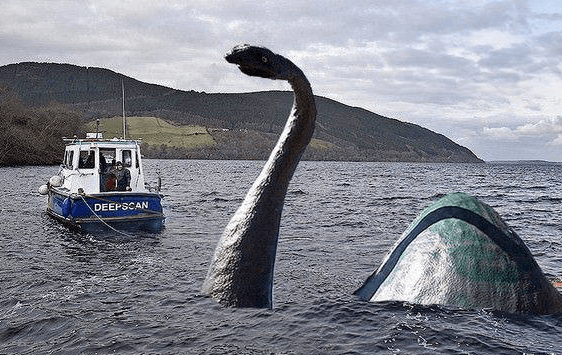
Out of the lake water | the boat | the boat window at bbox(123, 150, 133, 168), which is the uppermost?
the boat window at bbox(123, 150, 133, 168)

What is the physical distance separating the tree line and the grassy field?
33.2 metres

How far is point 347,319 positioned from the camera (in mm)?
7984

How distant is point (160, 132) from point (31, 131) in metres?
64.8

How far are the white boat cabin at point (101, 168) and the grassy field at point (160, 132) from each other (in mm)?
111972

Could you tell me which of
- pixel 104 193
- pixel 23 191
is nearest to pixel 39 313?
pixel 104 193

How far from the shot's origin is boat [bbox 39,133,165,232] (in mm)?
19219

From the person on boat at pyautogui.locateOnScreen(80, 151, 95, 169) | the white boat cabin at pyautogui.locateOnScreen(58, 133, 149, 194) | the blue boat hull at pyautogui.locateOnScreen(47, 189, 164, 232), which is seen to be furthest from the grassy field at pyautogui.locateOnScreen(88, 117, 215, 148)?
the blue boat hull at pyautogui.locateOnScreen(47, 189, 164, 232)

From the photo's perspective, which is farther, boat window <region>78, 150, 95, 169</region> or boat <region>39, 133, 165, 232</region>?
boat window <region>78, 150, 95, 169</region>

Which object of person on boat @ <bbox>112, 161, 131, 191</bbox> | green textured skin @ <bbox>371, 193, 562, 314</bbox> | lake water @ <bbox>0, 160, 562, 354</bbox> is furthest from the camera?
person on boat @ <bbox>112, 161, 131, 191</bbox>

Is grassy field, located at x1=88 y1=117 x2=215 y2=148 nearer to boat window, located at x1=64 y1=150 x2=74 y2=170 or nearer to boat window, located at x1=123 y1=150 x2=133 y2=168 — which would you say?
boat window, located at x1=64 y1=150 x2=74 y2=170

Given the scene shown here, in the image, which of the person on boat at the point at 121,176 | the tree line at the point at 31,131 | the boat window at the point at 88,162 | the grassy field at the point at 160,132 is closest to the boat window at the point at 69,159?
the boat window at the point at 88,162

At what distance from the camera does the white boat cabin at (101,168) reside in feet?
67.3

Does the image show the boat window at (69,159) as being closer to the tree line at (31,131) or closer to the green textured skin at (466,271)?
the green textured skin at (466,271)

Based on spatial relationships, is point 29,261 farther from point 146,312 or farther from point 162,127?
point 162,127
